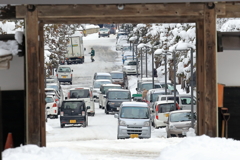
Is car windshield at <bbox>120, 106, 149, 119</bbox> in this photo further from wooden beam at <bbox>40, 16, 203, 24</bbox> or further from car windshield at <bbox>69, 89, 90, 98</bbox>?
wooden beam at <bbox>40, 16, 203, 24</bbox>

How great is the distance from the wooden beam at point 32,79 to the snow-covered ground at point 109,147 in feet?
3.20

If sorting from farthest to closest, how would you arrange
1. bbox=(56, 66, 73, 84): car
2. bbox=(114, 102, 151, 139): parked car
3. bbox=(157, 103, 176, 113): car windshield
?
bbox=(56, 66, 73, 84): car → bbox=(157, 103, 176, 113): car windshield → bbox=(114, 102, 151, 139): parked car

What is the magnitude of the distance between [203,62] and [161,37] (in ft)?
133

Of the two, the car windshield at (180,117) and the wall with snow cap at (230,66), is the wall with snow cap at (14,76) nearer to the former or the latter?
the wall with snow cap at (230,66)

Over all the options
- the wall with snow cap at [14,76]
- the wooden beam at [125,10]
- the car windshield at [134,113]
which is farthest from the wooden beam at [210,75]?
the car windshield at [134,113]

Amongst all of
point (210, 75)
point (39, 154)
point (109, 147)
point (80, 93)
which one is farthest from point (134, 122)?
point (39, 154)

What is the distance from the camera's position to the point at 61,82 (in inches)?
2399

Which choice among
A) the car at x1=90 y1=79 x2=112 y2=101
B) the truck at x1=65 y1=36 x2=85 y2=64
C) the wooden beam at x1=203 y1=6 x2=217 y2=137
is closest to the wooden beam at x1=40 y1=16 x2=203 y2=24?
the wooden beam at x1=203 y1=6 x2=217 y2=137

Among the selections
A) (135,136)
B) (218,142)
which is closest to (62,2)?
(218,142)

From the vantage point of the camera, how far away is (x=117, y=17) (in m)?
15.9

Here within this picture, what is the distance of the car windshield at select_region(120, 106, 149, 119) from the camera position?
29312 mm

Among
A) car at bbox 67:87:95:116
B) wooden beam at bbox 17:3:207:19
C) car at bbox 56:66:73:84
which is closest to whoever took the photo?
wooden beam at bbox 17:3:207:19

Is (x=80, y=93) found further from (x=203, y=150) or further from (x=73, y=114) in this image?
(x=203, y=150)

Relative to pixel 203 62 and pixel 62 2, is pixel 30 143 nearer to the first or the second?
pixel 62 2
